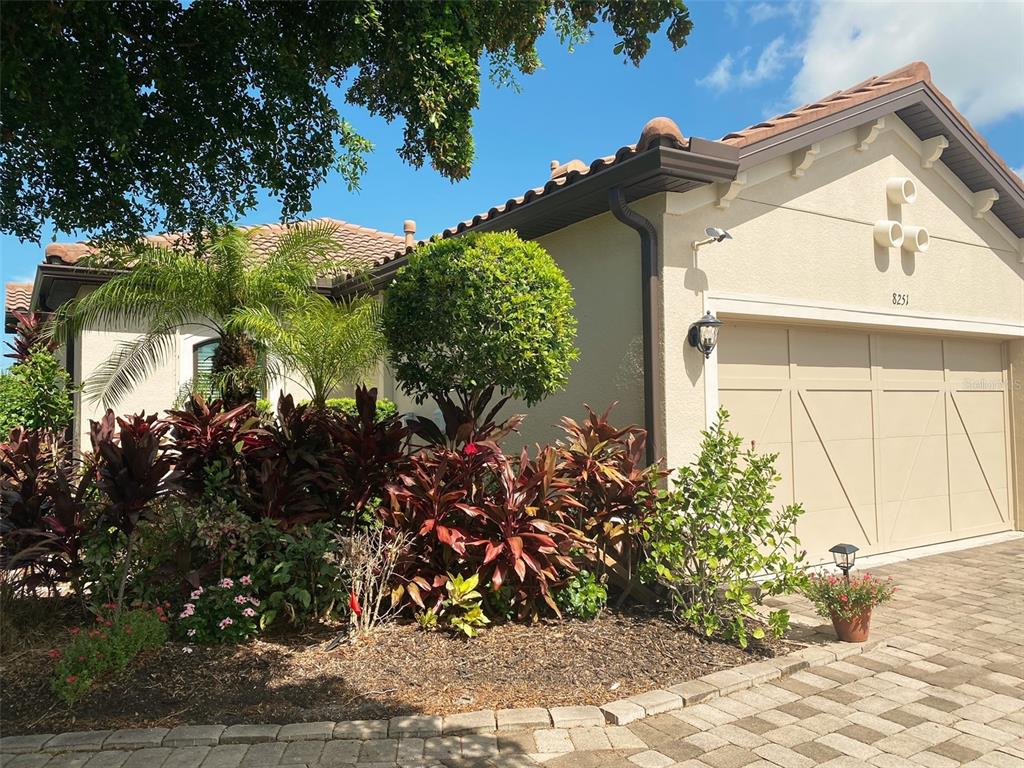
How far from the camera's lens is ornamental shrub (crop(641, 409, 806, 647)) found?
515 cm

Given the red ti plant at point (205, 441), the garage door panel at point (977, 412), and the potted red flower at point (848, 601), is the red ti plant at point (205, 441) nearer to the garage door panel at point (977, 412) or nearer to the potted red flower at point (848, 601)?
the potted red flower at point (848, 601)

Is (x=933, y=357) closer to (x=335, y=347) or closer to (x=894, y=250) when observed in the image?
(x=894, y=250)

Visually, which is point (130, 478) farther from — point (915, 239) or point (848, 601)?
point (915, 239)

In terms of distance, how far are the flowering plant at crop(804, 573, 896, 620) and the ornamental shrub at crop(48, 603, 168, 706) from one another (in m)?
4.56

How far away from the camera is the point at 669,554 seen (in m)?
5.27

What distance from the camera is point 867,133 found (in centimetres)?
768

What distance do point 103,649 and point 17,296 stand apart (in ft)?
41.6

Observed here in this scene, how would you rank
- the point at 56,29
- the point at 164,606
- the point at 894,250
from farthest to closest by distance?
the point at 894,250 → the point at 164,606 → the point at 56,29

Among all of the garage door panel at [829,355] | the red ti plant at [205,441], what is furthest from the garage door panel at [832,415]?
the red ti plant at [205,441]

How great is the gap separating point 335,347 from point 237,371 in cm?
91

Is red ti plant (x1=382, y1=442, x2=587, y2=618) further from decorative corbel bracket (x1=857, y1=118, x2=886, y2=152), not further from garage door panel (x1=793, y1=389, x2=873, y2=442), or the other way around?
decorative corbel bracket (x1=857, y1=118, x2=886, y2=152)

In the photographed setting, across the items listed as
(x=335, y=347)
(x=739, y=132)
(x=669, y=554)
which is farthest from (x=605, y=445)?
(x=739, y=132)

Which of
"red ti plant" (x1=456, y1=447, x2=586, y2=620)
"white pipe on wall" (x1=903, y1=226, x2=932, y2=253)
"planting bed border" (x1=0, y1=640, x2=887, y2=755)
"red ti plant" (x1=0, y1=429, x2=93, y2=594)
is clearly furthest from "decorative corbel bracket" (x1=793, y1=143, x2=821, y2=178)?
"red ti plant" (x1=0, y1=429, x2=93, y2=594)

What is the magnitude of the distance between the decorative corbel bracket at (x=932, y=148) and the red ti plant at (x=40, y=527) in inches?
374
